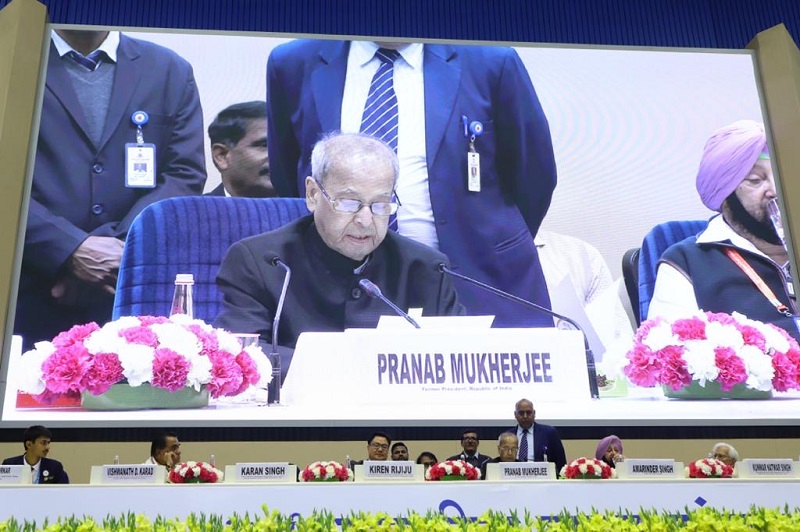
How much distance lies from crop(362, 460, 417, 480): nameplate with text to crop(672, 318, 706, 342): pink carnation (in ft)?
9.00

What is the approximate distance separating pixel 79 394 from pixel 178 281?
895 mm

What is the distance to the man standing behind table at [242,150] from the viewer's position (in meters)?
5.40

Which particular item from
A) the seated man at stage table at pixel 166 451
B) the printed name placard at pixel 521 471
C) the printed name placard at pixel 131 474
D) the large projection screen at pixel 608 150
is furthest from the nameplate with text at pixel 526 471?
the large projection screen at pixel 608 150

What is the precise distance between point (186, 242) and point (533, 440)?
8.30 ft

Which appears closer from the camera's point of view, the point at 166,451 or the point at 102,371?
the point at 166,451

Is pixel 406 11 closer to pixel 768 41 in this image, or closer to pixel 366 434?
pixel 768 41

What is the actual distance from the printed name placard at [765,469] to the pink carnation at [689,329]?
6.66 feet

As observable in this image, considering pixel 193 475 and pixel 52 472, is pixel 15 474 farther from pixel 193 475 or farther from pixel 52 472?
pixel 52 472

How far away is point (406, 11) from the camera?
601 centimetres

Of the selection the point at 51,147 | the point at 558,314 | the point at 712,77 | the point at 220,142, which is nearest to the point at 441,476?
the point at 558,314

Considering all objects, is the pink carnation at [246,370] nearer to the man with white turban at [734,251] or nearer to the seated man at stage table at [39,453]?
the seated man at stage table at [39,453]

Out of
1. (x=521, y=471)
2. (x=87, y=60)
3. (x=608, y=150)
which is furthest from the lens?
(x=608, y=150)

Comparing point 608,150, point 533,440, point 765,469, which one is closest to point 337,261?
point 533,440

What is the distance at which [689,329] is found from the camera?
507 cm
